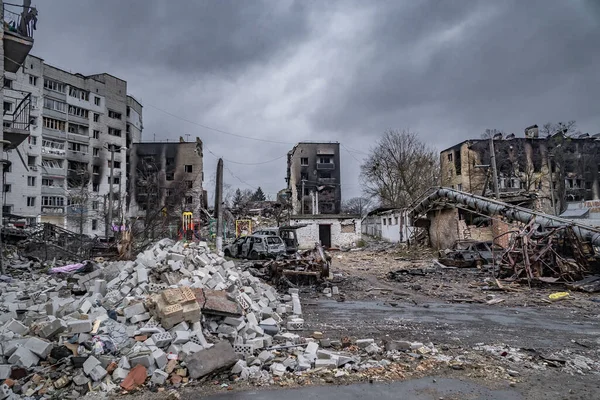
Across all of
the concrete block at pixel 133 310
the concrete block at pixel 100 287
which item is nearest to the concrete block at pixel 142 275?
the concrete block at pixel 100 287

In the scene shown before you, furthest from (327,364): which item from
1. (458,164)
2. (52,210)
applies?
(52,210)

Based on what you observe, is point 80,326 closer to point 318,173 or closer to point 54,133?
point 54,133

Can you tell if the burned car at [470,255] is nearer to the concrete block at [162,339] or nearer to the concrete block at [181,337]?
the concrete block at [181,337]

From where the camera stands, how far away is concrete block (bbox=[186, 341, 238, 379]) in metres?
5.04

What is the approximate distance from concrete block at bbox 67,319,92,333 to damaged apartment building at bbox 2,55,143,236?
4246 cm

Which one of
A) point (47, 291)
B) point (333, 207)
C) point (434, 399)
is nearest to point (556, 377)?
point (434, 399)

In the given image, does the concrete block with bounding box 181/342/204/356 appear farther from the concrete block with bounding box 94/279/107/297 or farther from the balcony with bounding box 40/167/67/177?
the balcony with bounding box 40/167/67/177

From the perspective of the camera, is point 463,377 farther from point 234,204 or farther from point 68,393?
point 234,204

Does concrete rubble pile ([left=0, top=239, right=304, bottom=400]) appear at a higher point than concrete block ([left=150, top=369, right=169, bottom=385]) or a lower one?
higher

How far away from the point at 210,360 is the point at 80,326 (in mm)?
2068

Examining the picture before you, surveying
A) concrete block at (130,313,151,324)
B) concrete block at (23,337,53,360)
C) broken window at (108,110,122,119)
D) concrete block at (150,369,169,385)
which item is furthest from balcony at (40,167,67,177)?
concrete block at (150,369,169,385)

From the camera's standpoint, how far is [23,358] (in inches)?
194

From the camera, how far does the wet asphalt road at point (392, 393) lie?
4.49m

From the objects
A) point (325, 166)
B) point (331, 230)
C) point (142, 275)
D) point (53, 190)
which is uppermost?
point (325, 166)
